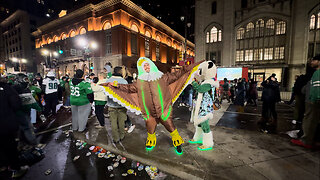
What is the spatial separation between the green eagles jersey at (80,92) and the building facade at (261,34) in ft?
63.1

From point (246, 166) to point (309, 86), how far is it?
2.53m

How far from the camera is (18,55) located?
4622cm

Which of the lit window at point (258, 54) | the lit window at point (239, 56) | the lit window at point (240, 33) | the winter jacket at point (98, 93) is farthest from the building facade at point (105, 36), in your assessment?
the winter jacket at point (98, 93)

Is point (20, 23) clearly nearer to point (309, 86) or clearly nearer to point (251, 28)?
point (251, 28)

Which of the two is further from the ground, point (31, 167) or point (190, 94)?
point (190, 94)

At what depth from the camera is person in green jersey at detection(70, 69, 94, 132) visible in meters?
4.39

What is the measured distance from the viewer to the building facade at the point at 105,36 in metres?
21.7

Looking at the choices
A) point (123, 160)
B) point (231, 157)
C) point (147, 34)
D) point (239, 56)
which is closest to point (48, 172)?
point (123, 160)

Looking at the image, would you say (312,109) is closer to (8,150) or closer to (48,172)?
(48,172)

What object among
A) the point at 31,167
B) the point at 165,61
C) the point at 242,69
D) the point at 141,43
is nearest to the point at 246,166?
the point at 31,167

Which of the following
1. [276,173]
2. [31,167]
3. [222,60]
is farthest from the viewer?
[222,60]

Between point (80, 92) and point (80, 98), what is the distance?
0.19 meters

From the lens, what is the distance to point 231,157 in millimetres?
3145

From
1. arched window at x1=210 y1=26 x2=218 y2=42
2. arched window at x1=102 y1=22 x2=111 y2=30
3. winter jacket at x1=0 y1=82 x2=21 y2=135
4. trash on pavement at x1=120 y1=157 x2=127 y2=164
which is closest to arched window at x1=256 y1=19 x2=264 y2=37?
arched window at x1=210 y1=26 x2=218 y2=42
